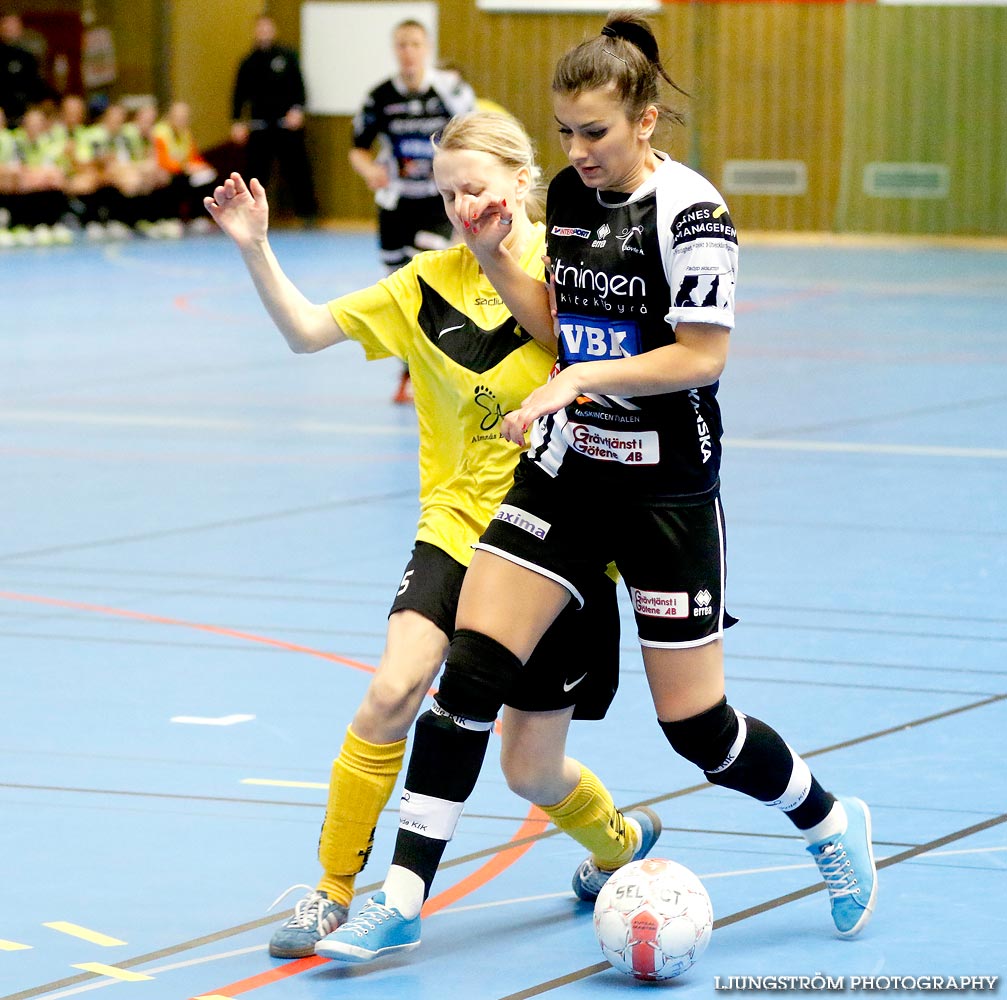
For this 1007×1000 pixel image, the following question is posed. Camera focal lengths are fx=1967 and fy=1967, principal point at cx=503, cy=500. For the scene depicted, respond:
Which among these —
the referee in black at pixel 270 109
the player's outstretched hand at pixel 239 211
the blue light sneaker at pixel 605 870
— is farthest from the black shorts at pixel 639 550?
the referee in black at pixel 270 109

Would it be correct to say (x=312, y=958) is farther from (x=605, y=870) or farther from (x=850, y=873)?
(x=850, y=873)

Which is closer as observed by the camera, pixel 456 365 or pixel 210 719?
pixel 456 365

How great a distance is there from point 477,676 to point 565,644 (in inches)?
10.5

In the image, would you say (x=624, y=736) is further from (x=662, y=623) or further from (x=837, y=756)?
(x=662, y=623)

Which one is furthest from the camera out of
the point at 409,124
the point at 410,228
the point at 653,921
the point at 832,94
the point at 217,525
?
the point at 832,94

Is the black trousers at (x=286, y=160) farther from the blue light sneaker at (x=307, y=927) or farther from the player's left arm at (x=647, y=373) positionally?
the player's left arm at (x=647, y=373)

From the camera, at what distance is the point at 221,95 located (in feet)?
95.5

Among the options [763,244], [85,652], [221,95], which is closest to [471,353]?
[85,652]

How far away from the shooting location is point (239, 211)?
13.5 ft

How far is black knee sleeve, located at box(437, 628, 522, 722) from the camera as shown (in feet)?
12.0

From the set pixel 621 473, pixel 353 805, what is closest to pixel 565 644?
pixel 621 473

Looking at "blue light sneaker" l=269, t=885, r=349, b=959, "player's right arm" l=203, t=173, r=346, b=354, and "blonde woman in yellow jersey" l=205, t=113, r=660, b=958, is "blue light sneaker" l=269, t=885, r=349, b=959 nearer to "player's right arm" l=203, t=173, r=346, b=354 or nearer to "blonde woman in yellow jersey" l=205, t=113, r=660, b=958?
"blonde woman in yellow jersey" l=205, t=113, r=660, b=958

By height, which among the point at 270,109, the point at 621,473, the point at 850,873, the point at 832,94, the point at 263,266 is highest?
the point at 832,94

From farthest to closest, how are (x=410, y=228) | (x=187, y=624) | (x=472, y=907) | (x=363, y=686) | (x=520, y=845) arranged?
1. (x=410, y=228)
2. (x=187, y=624)
3. (x=363, y=686)
4. (x=520, y=845)
5. (x=472, y=907)
